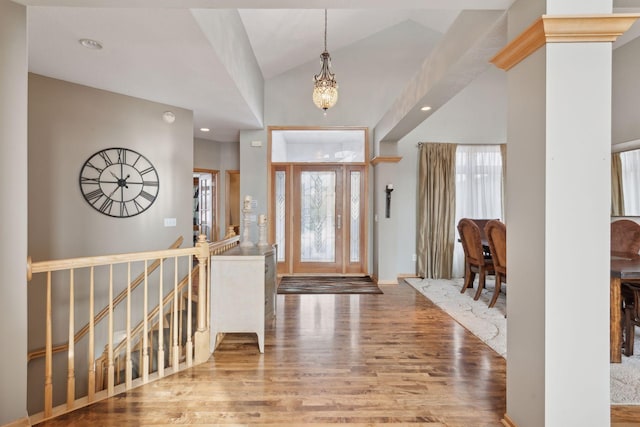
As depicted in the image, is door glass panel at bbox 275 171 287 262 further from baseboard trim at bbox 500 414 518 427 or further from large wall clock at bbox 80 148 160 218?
baseboard trim at bbox 500 414 518 427

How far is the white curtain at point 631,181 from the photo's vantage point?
12.5 feet

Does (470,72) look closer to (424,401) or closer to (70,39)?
(424,401)

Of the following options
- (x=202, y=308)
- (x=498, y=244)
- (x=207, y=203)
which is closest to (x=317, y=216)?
(x=207, y=203)

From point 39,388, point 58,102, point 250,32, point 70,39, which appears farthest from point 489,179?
point 39,388

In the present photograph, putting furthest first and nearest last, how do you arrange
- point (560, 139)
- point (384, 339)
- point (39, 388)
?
point (39, 388)
point (384, 339)
point (560, 139)

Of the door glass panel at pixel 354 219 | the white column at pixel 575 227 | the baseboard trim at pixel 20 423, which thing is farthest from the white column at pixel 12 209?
the door glass panel at pixel 354 219

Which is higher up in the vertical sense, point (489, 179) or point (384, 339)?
point (489, 179)

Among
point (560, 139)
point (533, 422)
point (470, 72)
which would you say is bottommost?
point (533, 422)

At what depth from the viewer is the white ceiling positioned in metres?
1.73

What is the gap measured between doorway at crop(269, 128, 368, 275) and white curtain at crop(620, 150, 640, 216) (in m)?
3.47

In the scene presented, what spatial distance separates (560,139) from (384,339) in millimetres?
2163

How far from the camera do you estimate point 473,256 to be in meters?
4.29

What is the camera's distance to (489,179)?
552 cm

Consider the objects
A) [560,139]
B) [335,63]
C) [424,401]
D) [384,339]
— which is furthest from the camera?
[335,63]
